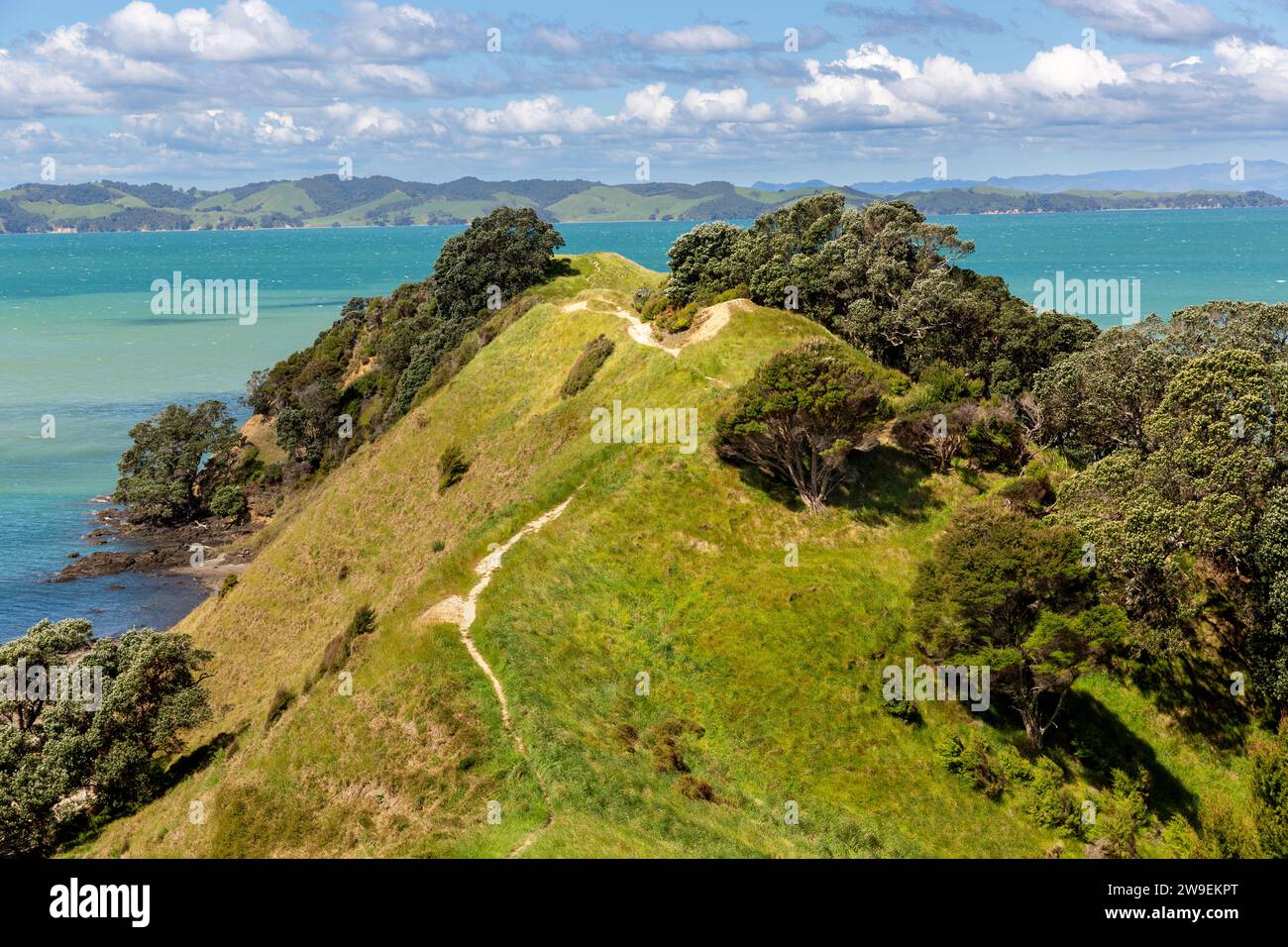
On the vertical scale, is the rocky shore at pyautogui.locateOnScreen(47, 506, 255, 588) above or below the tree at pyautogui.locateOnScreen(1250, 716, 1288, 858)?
below

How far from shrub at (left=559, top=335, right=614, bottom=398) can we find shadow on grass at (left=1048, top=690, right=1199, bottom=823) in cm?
4663

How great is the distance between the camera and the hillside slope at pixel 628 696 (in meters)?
39.5

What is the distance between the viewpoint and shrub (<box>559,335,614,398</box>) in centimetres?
8175

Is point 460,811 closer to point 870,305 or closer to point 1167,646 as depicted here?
point 1167,646

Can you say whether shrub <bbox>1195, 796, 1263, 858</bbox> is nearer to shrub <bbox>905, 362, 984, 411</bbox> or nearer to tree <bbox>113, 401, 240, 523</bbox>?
shrub <bbox>905, 362, 984, 411</bbox>

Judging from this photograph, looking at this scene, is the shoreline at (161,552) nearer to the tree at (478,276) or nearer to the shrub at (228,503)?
the shrub at (228,503)

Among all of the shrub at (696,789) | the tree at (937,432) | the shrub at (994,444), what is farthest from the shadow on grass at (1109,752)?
the shrub at (994,444)

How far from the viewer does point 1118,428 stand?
6812 cm

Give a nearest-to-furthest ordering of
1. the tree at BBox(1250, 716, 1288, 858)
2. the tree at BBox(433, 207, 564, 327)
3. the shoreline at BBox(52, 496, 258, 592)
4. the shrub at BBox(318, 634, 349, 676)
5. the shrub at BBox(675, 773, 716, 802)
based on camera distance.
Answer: the tree at BBox(1250, 716, 1288, 858) → the shrub at BBox(675, 773, 716, 802) → the shrub at BBox(318, 634, 349, 676) → the shoreline at BBox(52, 496, 258, 592) → the tree at BBox(433, 207, 564, 327)

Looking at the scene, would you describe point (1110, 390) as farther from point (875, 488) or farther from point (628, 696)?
point (628, 696)

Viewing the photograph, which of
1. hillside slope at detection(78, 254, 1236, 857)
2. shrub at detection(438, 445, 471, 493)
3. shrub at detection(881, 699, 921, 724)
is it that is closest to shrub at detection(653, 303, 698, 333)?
hillside slope at detection(78, 254, 1236, 857)

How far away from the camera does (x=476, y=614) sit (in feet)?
167
